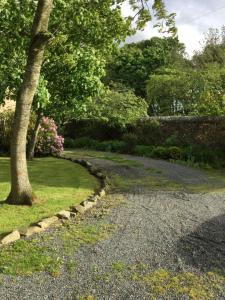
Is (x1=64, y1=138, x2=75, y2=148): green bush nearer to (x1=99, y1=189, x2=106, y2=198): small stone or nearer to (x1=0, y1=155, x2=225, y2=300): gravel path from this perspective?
(x1=0, y1=155, x2=225, y2=300): gravel path

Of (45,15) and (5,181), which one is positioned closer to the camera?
(45,15)

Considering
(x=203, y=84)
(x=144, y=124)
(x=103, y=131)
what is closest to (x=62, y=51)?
(x=144, y=124)

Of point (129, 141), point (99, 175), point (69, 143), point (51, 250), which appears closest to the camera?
point (51, 250)

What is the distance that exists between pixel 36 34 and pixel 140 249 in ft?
15.9

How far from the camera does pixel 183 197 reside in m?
10.2

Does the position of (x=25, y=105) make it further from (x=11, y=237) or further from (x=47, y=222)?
(x=11, y=237)

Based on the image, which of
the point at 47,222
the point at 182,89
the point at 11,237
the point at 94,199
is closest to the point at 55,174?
the point at 94,199

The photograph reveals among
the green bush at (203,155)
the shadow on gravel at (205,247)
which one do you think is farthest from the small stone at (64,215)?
the green bush at (203,155)

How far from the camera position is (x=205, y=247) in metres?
6.38

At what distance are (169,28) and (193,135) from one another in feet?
36.9

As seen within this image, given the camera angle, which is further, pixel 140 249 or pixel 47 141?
pixel 47 141

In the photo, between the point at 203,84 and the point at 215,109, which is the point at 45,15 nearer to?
the point at 215,109

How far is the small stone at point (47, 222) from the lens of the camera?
7.27 meters

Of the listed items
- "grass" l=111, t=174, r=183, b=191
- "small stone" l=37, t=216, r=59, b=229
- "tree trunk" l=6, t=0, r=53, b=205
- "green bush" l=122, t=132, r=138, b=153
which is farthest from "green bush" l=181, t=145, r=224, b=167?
"small stone" l=37, t=216, r=59, b=229
